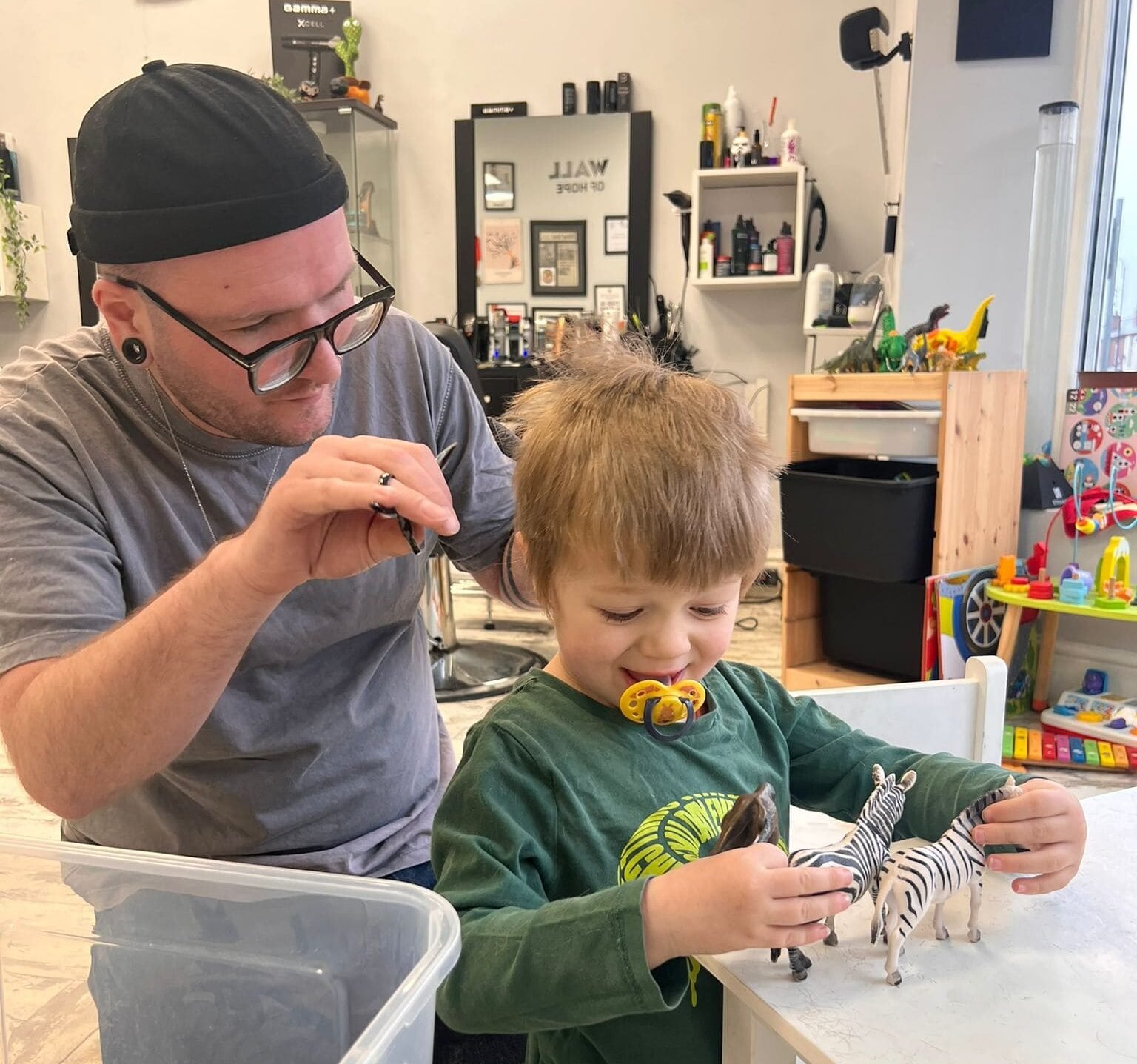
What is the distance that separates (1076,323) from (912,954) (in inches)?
88.2

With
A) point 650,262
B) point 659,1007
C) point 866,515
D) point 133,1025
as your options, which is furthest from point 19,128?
point 659,1007

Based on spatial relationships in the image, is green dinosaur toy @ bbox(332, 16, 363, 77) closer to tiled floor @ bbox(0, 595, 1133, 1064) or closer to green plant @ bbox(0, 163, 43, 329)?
green plant @ bbox(0, 163, 43, 329)

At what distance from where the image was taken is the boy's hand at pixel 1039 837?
2.24 feet

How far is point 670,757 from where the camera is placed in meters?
0.78

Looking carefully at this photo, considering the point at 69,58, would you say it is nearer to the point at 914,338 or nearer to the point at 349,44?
the point at 349,44

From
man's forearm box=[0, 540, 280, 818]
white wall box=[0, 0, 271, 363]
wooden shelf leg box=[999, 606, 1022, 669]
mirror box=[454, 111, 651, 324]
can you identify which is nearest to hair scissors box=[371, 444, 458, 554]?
man's forearm box=[0, 540, 280, 818]

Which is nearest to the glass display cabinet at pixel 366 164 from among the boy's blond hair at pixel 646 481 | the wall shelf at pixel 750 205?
the wall shelf at pixel 750 205

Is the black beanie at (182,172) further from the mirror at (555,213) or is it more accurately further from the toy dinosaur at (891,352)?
the mirror at (555,213)

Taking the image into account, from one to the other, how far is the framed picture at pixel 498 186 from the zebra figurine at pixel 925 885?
11.6 feet

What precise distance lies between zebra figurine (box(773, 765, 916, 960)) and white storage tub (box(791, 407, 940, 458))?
1658 millimetres

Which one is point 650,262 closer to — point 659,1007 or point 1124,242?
point 1124,242

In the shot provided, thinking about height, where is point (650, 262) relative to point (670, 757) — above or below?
above

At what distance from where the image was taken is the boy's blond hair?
72cm

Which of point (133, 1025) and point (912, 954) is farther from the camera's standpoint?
point (133, 1025)
